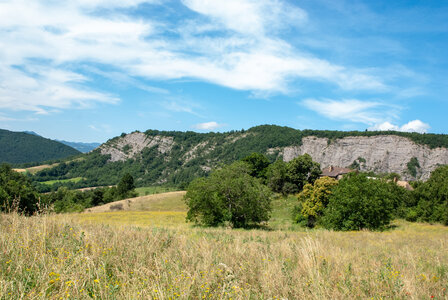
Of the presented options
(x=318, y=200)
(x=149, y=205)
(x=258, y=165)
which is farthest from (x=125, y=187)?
(x=318, y=200)

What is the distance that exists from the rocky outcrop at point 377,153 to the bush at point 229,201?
161 m

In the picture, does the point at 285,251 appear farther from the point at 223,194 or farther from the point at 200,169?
the point at 200,169

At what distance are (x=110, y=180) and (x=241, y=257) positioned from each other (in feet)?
614

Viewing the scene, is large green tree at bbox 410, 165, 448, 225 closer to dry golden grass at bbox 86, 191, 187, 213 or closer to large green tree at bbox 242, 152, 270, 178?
large green tree at bbox 242, 152, 270, 178

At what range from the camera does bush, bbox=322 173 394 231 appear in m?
27.8

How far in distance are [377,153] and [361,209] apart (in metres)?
171

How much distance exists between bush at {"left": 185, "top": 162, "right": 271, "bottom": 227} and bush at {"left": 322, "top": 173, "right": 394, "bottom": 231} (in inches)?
306

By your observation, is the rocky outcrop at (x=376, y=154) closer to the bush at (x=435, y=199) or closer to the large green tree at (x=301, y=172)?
the large green tree at (x=301, y=172)

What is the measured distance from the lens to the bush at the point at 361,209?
27750 millimetres

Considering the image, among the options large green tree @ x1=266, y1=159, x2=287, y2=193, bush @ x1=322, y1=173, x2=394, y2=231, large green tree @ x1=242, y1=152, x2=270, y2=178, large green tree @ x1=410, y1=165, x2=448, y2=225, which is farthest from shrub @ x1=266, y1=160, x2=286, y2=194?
bush @ x1=322, y1=173, x2=394, y2=231

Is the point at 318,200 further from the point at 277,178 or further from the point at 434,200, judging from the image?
the point at 277,178

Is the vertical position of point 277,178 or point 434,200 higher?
point 277,178

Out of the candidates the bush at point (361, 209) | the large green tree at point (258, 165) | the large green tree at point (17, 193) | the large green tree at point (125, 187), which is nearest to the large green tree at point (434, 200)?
the bush at point (361, 209)

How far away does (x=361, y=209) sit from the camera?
92.4 feet
